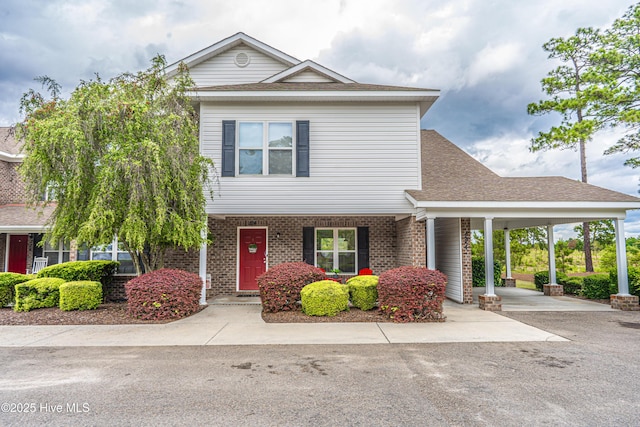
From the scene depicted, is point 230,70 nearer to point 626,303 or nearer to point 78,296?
point 78,296

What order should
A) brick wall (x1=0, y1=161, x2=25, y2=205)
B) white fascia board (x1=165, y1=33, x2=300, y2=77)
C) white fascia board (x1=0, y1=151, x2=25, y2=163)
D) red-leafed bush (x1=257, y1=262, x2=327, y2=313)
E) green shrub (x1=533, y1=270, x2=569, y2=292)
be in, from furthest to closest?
brick wall (x1=0, y1=161, x2=25, y2=205) < white fascia board (x1=0, y1=151, x2=25, y2=163) < green shrub (x1=533, y1=270, x2=569, y2=292) < white fascia board (x1=165, y1=33, x2=300, y2=77) < red-leafed bush (x1=257, y1=262, x2=327, y2=313)

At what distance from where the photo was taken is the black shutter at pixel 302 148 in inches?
382

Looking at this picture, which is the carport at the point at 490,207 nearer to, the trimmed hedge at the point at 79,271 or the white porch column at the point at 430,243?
the white porch column at the point at 430,243

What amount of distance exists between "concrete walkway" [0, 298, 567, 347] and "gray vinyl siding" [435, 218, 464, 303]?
2.42m

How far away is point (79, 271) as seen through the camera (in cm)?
973

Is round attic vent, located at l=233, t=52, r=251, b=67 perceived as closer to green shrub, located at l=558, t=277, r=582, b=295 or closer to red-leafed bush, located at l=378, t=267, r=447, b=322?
red-leafed bush, located at l=378, t=267, r=447, b=322

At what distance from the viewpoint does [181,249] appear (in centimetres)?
1102

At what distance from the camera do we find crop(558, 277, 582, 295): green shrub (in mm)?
11892

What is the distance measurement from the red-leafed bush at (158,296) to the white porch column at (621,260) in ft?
36.2

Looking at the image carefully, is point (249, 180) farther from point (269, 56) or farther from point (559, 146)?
point (559, 146)

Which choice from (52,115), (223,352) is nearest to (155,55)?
(52,115)

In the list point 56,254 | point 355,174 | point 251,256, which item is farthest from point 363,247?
point 56,254

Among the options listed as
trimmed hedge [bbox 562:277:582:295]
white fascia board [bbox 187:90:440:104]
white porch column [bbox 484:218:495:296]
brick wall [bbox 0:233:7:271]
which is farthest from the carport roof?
brick wall [bbox 0:233:7:271]

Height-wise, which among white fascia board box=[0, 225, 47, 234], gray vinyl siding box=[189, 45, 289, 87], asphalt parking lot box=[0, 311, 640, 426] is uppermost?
gray vinyl siding box=[189, 45, 289, 87]
